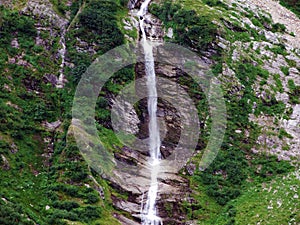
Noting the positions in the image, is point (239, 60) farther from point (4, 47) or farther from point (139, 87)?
point (4, 47)

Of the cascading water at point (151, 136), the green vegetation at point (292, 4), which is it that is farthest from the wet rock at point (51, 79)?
the green vegetation at point (292, 4)

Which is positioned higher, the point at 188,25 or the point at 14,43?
the point at 188,25

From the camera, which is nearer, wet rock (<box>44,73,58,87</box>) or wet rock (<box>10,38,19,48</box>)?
wet rock (<box>44,73,58,87</box>)

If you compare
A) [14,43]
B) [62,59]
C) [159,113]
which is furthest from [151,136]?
[14,43]

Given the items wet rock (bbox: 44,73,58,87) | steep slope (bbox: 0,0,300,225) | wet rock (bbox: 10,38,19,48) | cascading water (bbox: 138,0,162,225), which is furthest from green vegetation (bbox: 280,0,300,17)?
wet rock (bbox: 10,38,19,48)

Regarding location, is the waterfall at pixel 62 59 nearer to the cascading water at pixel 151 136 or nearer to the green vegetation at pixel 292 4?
the cascading water at pixel 151 136

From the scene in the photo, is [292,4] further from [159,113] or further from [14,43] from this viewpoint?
[14,43]

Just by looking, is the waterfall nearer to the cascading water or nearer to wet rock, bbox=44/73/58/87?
wet rock, bbox=44/73/58/87

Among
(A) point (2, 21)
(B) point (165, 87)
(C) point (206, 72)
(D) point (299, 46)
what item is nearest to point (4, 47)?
(A) point (2, 21)

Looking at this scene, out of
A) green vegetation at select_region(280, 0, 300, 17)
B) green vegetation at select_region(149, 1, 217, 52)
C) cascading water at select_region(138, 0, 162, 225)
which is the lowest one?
cascading water at select_region(138, 0, 162, 225)
